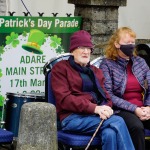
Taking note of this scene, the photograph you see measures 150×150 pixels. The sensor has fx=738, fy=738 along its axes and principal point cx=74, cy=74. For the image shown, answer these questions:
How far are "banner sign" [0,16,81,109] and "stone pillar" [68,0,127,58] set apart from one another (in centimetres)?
30

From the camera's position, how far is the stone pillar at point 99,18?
30.5 feet

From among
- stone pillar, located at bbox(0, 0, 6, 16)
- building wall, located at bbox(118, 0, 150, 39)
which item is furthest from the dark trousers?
building wall, located at bbox(118, 0, 150, 39)

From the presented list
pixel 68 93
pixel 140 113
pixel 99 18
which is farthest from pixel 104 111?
pixel 99 18

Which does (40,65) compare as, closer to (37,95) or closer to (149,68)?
(37,95)

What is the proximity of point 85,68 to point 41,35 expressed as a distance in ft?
4.40

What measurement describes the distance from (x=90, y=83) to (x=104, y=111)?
0.37 metres

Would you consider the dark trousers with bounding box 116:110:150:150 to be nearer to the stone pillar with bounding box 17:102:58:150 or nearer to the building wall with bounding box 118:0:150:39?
the stone pillar with bounding box 17:102:58:150

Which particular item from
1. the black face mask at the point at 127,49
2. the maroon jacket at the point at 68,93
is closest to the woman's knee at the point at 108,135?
the maroon jacket at the point at 68,93

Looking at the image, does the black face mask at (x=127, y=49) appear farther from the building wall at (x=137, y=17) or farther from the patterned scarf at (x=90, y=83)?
the building wall at (x=137, y=17)

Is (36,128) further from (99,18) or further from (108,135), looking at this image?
(99,18)

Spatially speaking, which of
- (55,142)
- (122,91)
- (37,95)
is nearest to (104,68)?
(122,91)

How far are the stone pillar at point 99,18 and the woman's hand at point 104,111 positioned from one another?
180cm

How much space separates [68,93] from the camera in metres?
7.52

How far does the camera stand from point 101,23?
9367mm
